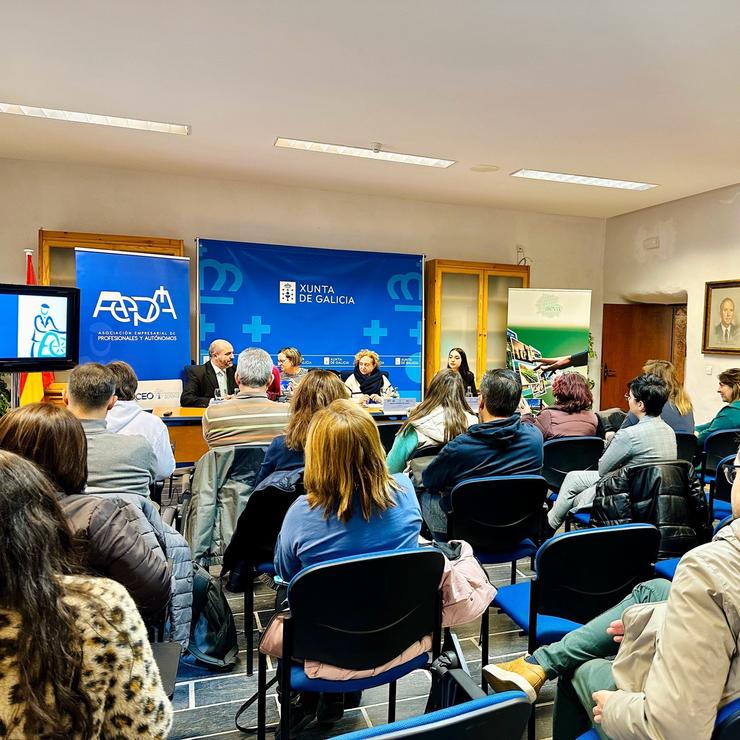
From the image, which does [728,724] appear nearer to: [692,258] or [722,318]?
[722,318]

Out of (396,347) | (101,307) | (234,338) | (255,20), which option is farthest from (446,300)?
(255,20)

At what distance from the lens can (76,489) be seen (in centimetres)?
159

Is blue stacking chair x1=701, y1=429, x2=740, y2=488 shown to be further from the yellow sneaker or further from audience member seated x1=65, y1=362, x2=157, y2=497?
audience member seated x1=65, y1=362, x2=157, y2=497

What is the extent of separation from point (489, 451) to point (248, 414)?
124cm

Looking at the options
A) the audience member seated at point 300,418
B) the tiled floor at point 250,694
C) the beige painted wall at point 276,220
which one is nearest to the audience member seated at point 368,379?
the beige painted wall at point 276,220

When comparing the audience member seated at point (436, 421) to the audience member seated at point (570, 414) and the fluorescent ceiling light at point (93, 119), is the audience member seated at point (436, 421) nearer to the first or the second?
the audience member seated at point (570, 414)

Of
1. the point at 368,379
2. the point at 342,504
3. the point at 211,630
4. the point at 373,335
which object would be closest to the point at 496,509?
the point at 342,504

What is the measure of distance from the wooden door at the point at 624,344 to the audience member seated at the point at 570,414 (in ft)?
17.2

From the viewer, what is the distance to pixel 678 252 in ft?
25.1

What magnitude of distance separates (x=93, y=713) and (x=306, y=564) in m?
0.88

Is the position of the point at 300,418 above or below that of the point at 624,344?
below

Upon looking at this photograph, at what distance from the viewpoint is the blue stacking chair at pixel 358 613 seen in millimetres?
1523

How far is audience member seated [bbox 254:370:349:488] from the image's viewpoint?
2.48m

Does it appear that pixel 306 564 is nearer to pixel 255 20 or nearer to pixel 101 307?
pixel 255 20
